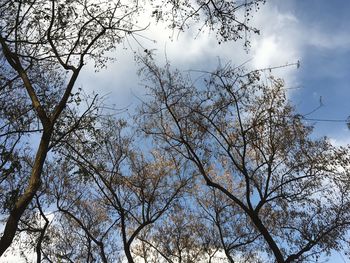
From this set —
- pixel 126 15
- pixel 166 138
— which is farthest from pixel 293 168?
pixel 126 15

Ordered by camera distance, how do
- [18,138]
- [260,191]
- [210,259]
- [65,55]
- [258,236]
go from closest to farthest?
[65,55] < [18,138] < [260,191] < [258,236] < [210,259]

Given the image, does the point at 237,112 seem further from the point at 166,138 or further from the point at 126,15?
Answer: the point at 126,15

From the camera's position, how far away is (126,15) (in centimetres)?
1060

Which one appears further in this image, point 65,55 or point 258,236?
point 258,236

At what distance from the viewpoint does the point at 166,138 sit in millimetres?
16984

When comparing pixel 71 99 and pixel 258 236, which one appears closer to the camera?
pixel 71 99

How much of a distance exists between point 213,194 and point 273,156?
7237mm

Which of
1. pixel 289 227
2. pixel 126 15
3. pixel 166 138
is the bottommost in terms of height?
pixel 289 227

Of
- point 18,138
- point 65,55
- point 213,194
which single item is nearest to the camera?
point 65,55

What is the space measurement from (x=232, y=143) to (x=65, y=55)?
7360mm

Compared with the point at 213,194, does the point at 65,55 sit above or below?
below

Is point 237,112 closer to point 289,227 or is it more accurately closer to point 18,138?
point 289,227

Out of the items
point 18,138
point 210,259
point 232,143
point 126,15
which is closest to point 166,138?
point 232,143

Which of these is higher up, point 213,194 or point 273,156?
point 213,194
